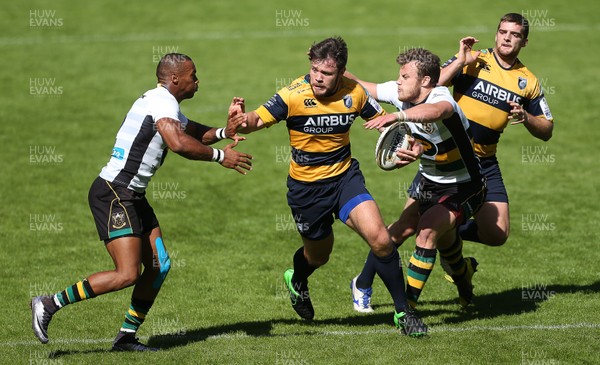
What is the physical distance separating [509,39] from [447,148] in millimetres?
1698

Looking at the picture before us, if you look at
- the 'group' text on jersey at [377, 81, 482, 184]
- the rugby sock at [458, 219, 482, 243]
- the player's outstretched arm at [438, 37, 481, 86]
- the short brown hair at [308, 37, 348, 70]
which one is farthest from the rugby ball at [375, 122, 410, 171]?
the rugby sock at [458, 219, 482, 243]

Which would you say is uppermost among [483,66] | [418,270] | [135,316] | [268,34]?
[268,34]

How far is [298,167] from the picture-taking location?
9852mm

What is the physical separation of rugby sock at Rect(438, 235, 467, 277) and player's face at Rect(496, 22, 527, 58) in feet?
7.18

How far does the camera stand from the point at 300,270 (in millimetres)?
10469

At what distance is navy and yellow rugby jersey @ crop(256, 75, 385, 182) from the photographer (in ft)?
31.3

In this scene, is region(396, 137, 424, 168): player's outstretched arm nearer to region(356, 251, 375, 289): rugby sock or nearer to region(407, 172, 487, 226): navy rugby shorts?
region(407, 172, 487, 226): navy rugby shorts

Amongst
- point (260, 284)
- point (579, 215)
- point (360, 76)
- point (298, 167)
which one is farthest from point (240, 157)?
point (360, 76)

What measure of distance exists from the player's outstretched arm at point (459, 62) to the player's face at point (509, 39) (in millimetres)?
338

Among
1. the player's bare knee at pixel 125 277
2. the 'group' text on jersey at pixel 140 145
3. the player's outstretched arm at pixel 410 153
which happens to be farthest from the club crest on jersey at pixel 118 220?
the player's outstretched arm at pixel 410 153

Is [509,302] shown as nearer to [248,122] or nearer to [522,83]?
[522,83]

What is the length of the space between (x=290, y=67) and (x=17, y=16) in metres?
9.85

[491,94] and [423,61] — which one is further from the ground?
[423,61]

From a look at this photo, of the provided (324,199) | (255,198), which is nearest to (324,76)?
(324,199)
